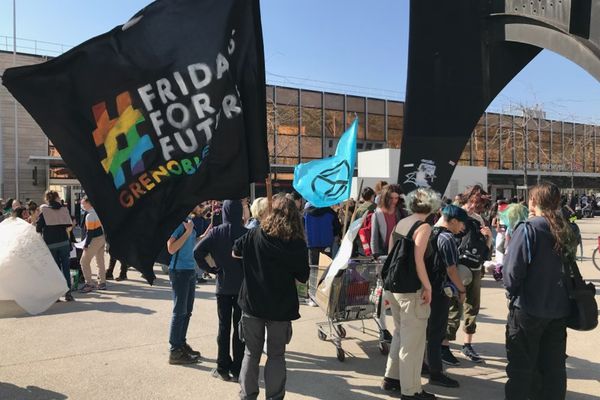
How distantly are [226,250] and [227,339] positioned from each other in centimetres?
91

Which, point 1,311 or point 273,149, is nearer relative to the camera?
point 1,311

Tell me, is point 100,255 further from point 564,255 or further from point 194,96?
point 564,255

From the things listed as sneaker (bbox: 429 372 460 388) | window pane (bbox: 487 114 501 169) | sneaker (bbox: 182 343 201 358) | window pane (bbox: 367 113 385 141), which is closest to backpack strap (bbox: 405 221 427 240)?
sneaker (bbox: 429 372 460 388)

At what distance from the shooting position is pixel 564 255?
383 centimetres

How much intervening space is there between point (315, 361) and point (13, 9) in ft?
107

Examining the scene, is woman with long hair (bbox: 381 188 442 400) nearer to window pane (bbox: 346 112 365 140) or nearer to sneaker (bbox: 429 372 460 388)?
sneaker (bbox: 429 372 460 388)

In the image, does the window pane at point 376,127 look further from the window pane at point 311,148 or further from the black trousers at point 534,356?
the black trousers at point 534,356

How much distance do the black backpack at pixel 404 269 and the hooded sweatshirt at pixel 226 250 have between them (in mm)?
1546

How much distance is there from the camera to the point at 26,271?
4.81m

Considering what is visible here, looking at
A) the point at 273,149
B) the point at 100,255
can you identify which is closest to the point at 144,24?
the point at 100,255

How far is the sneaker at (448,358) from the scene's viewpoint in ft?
17.9

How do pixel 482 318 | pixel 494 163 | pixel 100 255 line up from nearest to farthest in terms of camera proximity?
1. pixel 482 318
2. pixel 100 255
3. pixel 494 163

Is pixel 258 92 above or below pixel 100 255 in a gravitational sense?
above

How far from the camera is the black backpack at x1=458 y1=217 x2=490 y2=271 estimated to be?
557 centimetres
